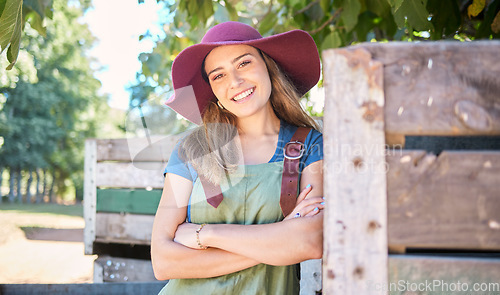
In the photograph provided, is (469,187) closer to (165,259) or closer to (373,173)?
(373,173)

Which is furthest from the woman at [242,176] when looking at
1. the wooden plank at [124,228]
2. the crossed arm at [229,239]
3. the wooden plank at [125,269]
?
the wooden plank at [125,269]

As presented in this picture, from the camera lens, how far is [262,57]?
2.03 m

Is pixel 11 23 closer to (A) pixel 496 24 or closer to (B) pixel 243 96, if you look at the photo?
(B) pixel 243 96

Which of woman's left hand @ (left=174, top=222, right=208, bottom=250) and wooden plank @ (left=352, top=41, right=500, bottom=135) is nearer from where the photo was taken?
wooden plank @ (left=352, top=41, right=500, bottom=135)

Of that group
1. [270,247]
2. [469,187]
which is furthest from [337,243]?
[270,247]

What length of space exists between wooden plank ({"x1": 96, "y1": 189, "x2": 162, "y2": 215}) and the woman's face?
5.66 feet

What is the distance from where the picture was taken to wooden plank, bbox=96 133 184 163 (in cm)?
341

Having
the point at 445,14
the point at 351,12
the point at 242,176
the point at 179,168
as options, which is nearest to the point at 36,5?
the point at 179,168

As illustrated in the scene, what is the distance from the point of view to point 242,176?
1789 millimetres

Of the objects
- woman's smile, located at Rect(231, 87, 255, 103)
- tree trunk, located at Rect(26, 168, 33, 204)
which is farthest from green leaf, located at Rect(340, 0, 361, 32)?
tree trunk, located at Rect(26, 168, 33, 204)

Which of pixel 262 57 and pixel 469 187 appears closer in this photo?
pixel 469 187

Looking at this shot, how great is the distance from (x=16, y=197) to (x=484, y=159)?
2108 centimetres

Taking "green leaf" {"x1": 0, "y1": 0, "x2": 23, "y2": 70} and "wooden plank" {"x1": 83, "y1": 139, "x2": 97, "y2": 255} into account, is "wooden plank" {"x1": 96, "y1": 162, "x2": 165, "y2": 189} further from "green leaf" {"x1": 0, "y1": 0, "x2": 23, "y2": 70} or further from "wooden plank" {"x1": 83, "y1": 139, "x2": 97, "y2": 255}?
"green leaf" {"x1": 0, "y1": 0, "x2": 23, "y2": 70}

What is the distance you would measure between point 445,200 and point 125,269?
3.01 metres
